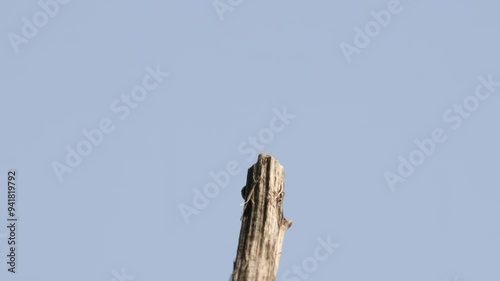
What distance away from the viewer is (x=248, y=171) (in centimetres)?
887

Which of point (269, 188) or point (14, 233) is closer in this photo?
point (269, 188)

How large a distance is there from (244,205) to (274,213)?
14.0 inches

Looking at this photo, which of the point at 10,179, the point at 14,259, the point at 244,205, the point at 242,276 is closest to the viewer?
the point at 242,276

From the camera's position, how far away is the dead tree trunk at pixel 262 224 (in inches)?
317

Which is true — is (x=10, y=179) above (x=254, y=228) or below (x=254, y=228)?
above

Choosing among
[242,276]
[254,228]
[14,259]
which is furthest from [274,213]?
[14,259]

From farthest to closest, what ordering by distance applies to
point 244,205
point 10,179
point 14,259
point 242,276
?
point 10,179 < point 14,259 < point 244,205 < point 242,276

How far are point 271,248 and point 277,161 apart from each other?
1047 mm

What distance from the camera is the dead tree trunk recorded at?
8.05 metres

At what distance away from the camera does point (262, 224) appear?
329 inches

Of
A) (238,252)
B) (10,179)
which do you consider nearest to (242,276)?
(238,252)

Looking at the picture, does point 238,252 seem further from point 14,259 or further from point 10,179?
point 10,179

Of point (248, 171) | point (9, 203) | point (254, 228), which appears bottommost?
point (254, 228)

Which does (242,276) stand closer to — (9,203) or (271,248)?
(271,248)
